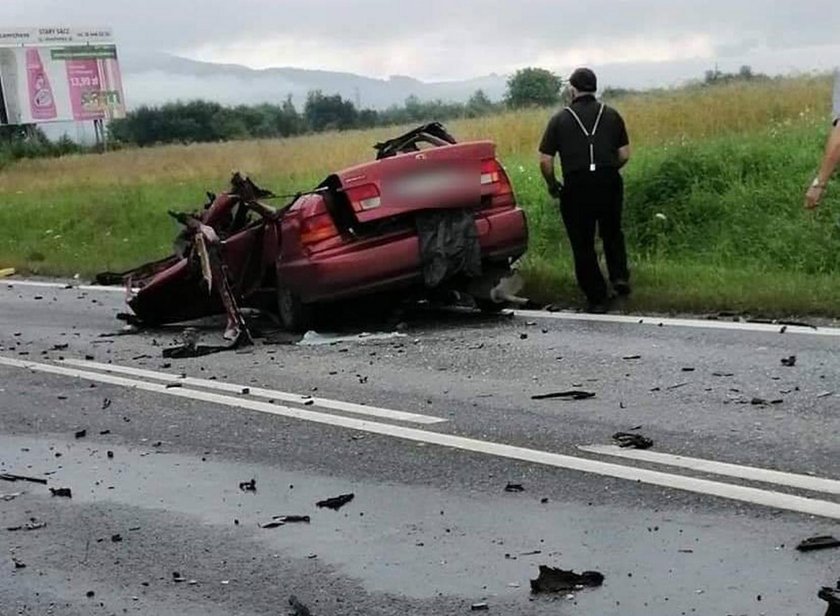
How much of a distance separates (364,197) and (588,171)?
1.66 m

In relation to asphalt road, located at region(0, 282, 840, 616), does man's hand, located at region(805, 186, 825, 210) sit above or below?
above

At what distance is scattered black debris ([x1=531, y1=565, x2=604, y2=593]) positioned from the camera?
3.95 meters

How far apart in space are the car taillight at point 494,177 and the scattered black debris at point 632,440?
3.77 m

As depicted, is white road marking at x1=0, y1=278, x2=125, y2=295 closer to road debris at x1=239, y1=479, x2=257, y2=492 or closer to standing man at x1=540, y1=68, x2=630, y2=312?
standing man at x1=540, y1=68, x2=630, y2=312

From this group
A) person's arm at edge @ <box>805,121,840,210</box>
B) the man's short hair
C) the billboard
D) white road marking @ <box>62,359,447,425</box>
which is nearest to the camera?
white road marking @ <box>62,359,447,425</box>

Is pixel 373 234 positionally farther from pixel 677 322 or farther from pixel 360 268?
pixel 677 322

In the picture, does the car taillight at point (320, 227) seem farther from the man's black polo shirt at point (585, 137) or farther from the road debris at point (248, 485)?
the road debris at point (248, 485)

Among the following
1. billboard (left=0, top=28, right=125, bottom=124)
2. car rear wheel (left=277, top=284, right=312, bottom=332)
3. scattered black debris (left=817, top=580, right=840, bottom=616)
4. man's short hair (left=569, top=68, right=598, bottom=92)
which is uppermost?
billboard (left=0, top=28, right=125, bottom=124)

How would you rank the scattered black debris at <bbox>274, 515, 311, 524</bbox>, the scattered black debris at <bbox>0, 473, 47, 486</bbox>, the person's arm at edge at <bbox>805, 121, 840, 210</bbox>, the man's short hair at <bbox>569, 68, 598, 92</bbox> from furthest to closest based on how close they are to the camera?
1. the man's short hair at <bbox>569, 68, 598, 92</bbox>
2. the person's arm at edge at <bbox>805, 121, 840, 210</bbox>
3. the scattered black debris at <bbox>0, 473, 47, 486</bbox>
4. the scattered black debris at <bbox>274, 515, 311, 524</bbox>

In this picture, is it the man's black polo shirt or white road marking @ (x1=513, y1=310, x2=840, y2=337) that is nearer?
white road marking @ (x1=513, y1=310, x2=840, y2=337)

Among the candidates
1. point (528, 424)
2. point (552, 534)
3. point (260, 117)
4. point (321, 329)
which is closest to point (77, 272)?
point (321, 329)

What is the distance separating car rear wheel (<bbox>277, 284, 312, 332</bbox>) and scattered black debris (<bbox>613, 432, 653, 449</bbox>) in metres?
3.93

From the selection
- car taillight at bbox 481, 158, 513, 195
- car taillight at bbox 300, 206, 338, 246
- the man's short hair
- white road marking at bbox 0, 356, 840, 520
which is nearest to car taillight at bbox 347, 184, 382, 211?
car taillight at bbox 300, 206, 338, 246

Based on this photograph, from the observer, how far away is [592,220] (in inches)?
372
